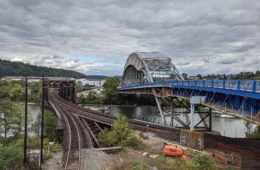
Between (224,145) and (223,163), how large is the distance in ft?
13.6

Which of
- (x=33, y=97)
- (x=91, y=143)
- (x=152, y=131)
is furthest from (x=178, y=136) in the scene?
(x=33, y=97)

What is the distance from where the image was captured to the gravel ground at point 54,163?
59.3 feet

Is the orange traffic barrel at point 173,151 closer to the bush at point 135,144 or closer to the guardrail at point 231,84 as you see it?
the bush at point 135,144

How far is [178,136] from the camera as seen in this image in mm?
26828

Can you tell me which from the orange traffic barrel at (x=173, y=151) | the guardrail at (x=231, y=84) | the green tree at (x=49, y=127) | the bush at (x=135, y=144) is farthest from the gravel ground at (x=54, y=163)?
the green tree at (x=49, y=127)

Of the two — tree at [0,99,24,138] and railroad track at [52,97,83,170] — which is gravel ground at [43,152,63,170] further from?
tree at [0,99,24,138]

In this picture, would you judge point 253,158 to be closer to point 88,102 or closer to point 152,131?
point 152,131

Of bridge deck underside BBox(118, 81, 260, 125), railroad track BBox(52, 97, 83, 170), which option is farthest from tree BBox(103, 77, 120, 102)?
bridge deck underside BBox(118, 81, 260, 125)

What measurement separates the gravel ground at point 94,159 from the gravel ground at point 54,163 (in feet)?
6.40

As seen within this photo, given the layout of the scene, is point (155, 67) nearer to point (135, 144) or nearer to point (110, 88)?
point (110, 88)

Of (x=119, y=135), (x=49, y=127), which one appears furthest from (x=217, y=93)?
(x=49, y=127)

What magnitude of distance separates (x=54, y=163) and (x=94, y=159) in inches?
131

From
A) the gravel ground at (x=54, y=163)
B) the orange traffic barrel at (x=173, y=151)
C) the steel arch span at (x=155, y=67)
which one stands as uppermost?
the steel arch span at (x=155, y=67)

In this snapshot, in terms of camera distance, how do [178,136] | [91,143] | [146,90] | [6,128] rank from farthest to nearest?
[146,90]
[6,128]
[91,143]
[178,136]
